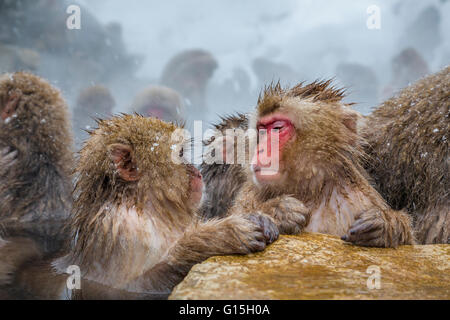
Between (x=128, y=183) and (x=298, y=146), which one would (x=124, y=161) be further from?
(x=298, y=146)

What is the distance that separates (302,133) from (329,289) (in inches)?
44.6

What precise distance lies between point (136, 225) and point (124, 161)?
1.14 feet

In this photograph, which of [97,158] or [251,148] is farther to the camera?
[251,148]

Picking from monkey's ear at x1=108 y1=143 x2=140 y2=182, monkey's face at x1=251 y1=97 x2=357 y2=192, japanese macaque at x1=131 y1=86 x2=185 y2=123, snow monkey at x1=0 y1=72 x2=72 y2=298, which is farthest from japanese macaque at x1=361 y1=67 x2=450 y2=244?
japanese macaque at x1=131 y1=86 x2=185 y2=123

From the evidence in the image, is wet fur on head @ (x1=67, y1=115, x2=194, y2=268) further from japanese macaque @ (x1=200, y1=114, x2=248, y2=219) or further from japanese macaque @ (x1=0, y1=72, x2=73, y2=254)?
japanese macaque @ (x1=0, y1=72, x2=73, y2=254)

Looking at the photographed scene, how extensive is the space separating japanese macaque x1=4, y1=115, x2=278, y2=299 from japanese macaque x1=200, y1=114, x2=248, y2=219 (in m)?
0.89

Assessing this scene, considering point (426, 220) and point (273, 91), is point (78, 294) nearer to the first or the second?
point (273, 91)

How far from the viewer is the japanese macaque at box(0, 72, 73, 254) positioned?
4.01 meters

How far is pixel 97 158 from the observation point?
2252mm

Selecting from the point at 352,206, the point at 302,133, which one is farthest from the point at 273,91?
the point at 352,206

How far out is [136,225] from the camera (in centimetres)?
207

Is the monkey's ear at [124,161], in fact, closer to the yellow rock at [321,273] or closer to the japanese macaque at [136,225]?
the japanese macaque at [136,225]

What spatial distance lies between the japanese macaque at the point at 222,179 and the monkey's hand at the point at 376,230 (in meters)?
1.30

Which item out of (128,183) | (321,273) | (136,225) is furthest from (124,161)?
(321,273)
